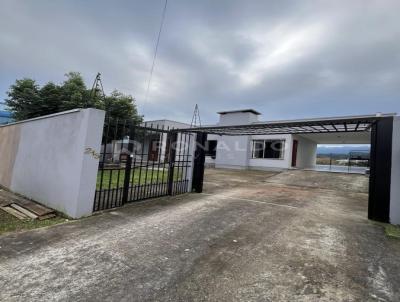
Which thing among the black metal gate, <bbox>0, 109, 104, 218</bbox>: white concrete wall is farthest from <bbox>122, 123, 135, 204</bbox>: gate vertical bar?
<bbox>0, 109, 104, 218</bbox>: white concrete wall

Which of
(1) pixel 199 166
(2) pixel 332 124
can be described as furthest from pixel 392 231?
(1) pixel 199 166

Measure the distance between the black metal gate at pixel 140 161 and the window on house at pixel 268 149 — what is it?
10.3 m

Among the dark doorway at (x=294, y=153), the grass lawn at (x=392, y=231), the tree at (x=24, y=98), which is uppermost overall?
the tree at (x=24, y=98)

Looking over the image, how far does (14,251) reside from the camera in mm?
2932

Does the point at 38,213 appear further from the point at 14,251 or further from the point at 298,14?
the point at 298,14

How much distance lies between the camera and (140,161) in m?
5.87

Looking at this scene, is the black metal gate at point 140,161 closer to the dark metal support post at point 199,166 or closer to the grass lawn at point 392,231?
the dark metal support post at point 199,166

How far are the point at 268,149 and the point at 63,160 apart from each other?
14.4 metres

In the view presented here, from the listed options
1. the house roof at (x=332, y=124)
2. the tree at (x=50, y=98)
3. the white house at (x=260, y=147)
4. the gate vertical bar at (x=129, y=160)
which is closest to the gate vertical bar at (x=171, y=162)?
the house roof at (x=332, y=124)

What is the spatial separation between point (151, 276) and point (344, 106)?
18337 millimetres

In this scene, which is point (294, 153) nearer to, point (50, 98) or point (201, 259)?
point (201, 259)

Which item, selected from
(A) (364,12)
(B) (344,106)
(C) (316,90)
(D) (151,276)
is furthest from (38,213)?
(B) (344,106)

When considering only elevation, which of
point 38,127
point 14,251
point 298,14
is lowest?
point 14,251

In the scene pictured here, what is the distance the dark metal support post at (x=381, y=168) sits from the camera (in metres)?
4.81
